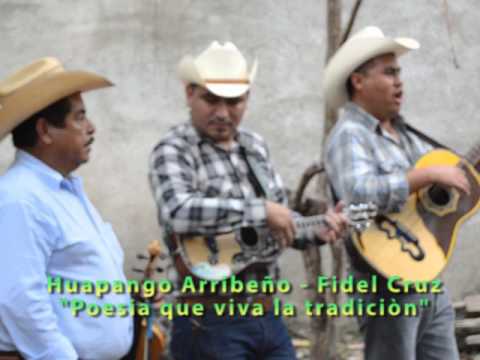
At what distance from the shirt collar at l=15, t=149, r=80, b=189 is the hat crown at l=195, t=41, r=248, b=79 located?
833mm

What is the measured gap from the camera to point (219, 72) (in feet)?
12.6

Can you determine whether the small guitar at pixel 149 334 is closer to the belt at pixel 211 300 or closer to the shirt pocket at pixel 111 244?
the belt at pixel 211 300

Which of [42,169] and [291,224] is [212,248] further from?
[42,169]

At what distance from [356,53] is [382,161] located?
459 millimetres

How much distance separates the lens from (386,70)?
4.06m

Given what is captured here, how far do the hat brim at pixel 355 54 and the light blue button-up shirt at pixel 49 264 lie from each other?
1295mm

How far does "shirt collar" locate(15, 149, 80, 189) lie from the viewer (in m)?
3.20

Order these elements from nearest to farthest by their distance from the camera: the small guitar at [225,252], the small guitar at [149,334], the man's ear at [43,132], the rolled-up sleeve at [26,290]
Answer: the rolled-up sleeve at [26,290] → the man's ear at [43,132] → the small guitar at [149,334] → the small guitar at [225,252]

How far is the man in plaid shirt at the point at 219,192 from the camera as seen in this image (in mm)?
3627

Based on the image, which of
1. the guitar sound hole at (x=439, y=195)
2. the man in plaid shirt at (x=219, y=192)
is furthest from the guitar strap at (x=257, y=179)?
the guitar sound hole at (x=439, y=195)

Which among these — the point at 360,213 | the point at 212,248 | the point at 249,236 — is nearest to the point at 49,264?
the point at 212,248

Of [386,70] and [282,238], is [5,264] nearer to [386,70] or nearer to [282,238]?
[282,238]

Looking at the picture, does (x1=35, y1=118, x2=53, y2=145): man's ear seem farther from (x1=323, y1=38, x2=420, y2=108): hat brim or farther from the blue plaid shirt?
(x1=323, y1=38, x2=420, y2=108): hat brim

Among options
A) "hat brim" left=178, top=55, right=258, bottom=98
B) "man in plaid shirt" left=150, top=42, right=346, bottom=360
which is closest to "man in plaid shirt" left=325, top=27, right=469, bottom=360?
"man in plaid shirt" left=150, top=42, right=346, bottom=360
